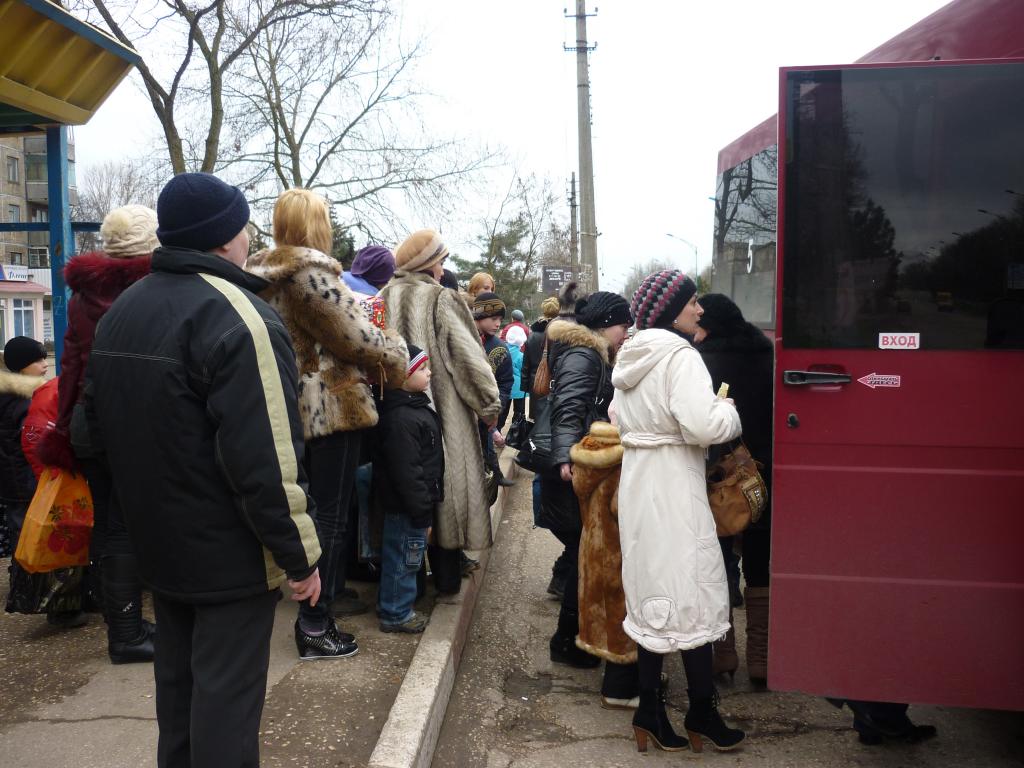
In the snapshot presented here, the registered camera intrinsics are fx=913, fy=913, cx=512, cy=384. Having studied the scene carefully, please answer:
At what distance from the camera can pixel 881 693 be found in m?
3.17

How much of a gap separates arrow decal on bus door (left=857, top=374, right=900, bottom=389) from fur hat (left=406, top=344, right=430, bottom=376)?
78.6 inches

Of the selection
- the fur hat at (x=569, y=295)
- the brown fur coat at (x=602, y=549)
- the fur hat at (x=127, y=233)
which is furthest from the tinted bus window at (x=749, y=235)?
the fur hat at (x=127, y=233)

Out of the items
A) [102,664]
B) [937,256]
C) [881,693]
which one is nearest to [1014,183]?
[937,256]

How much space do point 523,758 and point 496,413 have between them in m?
1.71

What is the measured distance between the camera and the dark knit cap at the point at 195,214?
7.89ft

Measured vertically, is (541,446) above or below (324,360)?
below

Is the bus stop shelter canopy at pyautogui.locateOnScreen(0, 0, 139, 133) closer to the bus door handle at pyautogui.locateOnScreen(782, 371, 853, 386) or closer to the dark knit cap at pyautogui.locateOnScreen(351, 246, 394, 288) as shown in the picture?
the dark knit cap at pyautogui.locateOnScreen(351, 246, 394, 288)

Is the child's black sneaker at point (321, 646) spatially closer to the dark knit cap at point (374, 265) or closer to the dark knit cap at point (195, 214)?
the dark knit cap at point (374, 265)

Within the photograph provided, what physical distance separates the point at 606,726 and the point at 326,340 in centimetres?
205

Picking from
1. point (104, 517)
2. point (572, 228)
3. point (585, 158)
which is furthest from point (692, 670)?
point (572, 228)

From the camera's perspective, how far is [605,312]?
4.33m

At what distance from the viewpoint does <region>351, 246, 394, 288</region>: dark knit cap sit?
4820mm

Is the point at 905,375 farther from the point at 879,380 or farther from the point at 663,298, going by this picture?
the point at 663,298

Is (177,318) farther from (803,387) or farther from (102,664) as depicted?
(102,664)
